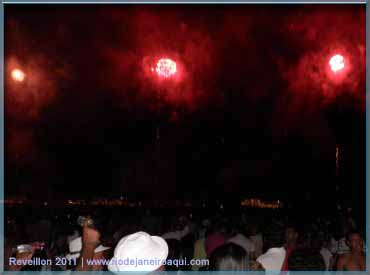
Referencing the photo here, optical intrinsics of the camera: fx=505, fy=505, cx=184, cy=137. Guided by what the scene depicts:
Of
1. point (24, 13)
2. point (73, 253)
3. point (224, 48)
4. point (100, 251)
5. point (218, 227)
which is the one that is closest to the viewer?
point (100, 251)

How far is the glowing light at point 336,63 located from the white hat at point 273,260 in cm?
1084

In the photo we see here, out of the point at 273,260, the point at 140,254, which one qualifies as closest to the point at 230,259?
the point at 140,254

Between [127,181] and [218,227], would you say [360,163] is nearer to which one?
[127,181]

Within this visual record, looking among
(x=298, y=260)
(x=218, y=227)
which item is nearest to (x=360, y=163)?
(x=218, y=227)

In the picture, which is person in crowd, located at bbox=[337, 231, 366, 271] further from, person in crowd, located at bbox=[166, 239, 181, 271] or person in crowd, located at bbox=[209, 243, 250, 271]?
person in crowd, located at bbox=[209, 243, 250, 271]

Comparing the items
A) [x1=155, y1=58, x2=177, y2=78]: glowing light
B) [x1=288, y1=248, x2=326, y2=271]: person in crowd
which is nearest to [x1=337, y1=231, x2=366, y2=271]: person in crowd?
[x1=288, y1=248, x2=326, y2=271]: person in crowd

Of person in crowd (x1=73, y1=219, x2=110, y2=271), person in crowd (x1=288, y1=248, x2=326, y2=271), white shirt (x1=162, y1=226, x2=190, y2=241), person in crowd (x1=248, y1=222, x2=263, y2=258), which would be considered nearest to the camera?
person in crowd (x1=73, y1=219, x2=110, y2=271)

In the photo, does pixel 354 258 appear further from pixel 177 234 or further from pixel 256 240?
pixel 177 234

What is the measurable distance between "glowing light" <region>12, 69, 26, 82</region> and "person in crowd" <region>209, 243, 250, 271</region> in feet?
42.6

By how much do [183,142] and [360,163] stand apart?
777cm

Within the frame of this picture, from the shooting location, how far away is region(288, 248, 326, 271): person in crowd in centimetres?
324

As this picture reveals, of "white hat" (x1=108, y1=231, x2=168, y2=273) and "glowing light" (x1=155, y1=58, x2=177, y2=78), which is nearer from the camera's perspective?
"white hat" (x1=108, y1=231, x2=168, y2=273)

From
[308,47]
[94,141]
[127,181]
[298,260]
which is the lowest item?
[298,260]

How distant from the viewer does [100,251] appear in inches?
127
